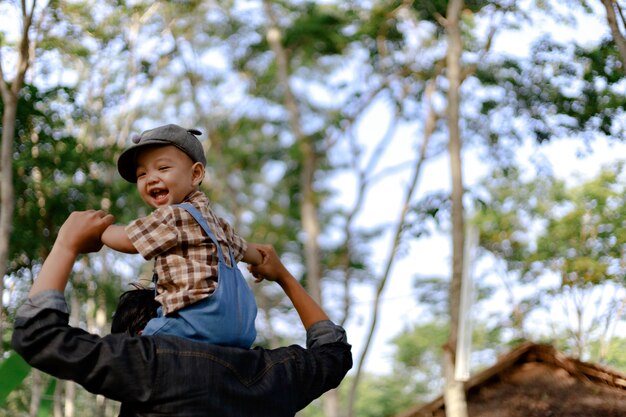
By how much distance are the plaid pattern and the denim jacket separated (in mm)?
103

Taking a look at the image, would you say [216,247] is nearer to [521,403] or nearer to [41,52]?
[521,403]

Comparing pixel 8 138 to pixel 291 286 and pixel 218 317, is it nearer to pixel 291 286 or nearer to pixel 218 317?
pixel 291 286

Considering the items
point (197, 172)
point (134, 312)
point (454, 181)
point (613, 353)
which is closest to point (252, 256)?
point (197, 172)

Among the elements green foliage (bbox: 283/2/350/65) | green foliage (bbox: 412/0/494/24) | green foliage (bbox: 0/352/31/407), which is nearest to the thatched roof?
green foliage (bbox: 0/352/31/407)

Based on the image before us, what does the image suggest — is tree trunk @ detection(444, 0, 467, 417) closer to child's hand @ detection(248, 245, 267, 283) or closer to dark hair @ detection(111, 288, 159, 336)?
child's hand @ detection(248, 245, 267, 283)

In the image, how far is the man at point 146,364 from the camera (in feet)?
5.68

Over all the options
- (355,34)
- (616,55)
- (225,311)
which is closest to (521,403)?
(225,311)

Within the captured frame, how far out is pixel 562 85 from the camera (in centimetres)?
1237

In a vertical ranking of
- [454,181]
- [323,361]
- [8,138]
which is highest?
[8,138]

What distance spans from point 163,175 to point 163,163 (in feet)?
0.11

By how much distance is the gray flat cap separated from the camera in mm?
2125

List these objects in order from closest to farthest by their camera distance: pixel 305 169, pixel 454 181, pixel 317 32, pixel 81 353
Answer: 1. pixel 81 353
2. pixel 454 181
3. pixel 317 32
4. pixel 305 169

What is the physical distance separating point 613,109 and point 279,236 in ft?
29.7

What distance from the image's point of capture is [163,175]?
212 centimetres
